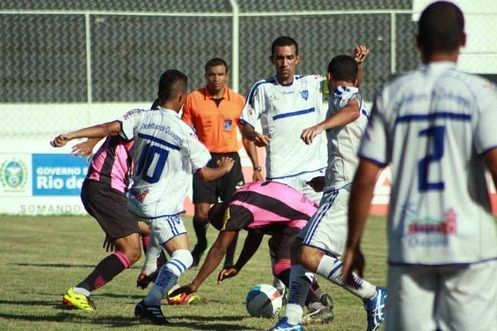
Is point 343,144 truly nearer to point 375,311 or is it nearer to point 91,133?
point 375,311

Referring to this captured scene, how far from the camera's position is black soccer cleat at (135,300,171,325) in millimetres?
8867

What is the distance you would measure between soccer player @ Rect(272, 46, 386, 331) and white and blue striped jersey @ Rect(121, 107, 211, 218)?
123 cm

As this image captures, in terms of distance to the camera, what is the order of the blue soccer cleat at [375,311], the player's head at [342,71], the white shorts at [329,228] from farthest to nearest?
the player's head at [342,71] < the blue soccer cleat at [375,311] < the white shorts at [329,228]

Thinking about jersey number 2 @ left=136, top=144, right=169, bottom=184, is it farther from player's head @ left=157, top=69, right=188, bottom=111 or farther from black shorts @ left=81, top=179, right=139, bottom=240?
black shorts @ left=81, top=179, right=139, bottom=240

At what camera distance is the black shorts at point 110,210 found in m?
10.2

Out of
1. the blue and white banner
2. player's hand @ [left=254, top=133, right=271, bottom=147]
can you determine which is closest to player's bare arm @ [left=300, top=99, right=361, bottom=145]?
player's hand @ [left=254, top=133, right=271, bottom=147]

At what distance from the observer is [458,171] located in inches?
196

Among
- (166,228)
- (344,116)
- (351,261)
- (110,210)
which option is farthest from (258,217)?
(351,261)

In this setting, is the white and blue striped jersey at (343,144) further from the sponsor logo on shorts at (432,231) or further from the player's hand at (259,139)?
the sponsor logo on shorts at (432,231)

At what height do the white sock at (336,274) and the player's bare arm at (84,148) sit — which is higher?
the player's bare arm at (84,148)

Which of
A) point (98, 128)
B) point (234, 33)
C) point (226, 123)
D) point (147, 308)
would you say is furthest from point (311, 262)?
point (234, 33)

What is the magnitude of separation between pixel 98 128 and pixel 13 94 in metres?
11.0

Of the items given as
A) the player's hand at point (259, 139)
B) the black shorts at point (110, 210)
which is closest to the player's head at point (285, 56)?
the player's hand at point (259, 139)

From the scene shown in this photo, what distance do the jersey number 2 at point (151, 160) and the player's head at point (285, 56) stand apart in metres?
1.81
